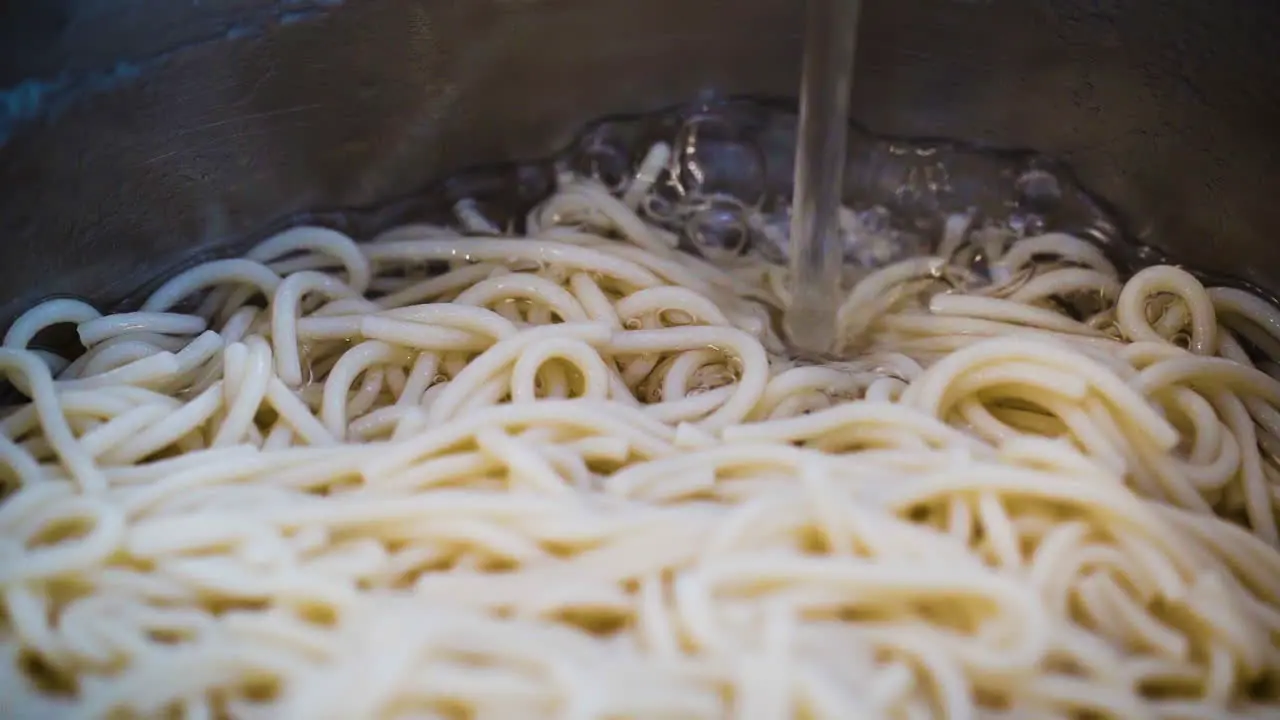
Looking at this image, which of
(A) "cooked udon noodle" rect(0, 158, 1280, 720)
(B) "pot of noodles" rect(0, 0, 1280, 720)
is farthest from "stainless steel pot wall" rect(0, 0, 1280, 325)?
(A) "cooked udon noodle" rect(0, 158, 1280, 720)

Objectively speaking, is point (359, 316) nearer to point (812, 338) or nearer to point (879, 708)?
point (812, 338)

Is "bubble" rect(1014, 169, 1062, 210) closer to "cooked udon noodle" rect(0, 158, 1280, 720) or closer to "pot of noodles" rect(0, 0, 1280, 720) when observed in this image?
"pot of noodles" rect(0, 0, 1280, 720)

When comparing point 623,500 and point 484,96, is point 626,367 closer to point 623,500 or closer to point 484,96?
point 623,500

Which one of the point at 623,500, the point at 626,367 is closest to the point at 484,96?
the point at 626,367

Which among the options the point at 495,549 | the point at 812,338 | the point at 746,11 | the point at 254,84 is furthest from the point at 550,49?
the point at 495,549

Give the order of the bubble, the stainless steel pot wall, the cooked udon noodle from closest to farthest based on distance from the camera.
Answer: the cooked udon noodle
the stainless steel pot wall
the bubble

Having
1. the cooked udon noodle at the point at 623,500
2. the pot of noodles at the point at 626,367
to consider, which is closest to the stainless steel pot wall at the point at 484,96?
the pot of noodles at the point at 626,367

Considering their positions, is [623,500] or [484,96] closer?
[623,500]

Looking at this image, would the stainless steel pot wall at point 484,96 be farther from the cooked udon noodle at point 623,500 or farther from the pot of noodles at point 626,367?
the cooked udon noodle at point 623,500
